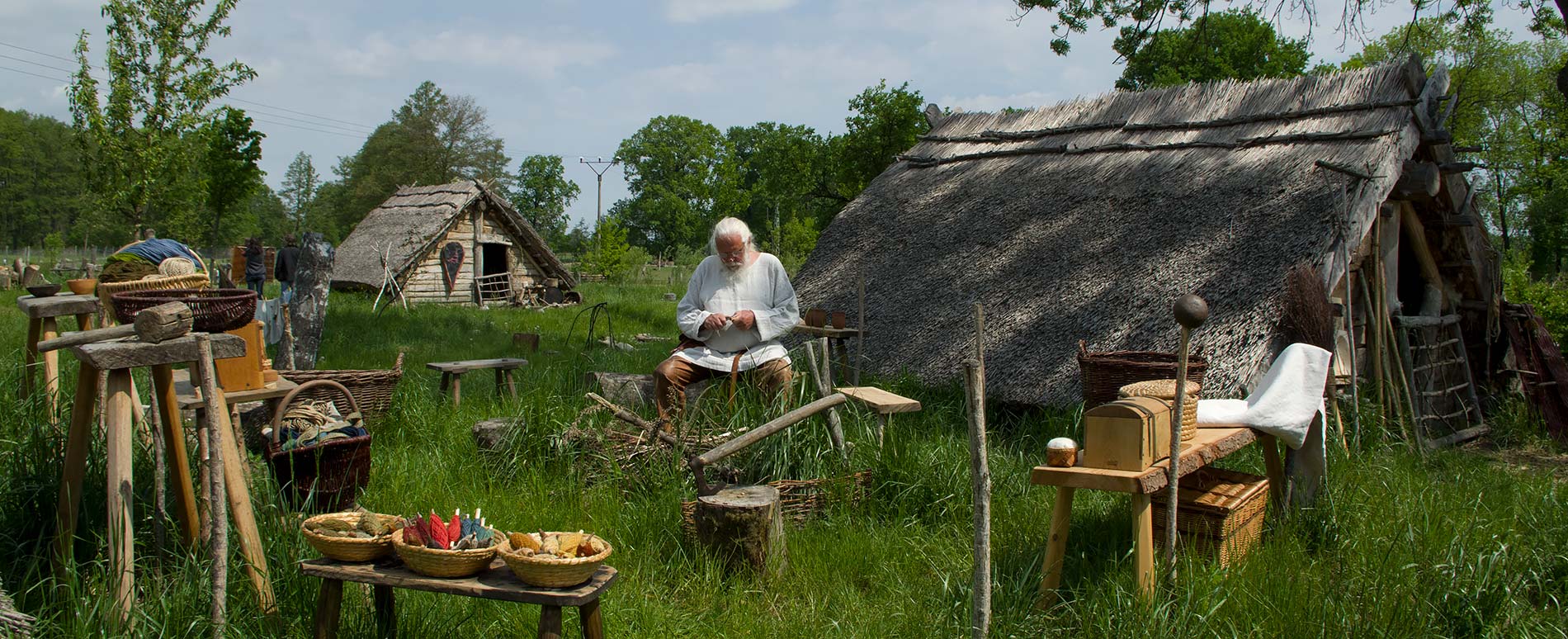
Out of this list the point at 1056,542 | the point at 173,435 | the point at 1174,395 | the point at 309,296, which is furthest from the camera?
the point at 309,296

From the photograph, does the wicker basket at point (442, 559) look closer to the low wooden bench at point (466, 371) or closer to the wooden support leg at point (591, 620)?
the wooden support leg at point (591, 620)

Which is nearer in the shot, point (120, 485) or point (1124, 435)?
point (120, 485)

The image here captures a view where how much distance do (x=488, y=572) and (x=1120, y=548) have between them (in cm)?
238

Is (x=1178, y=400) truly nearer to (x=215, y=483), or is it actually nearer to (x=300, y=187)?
(x=215, y=483)

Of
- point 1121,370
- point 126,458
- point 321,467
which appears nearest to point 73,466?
point 126,458

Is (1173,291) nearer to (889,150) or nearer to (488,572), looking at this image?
(488,572)

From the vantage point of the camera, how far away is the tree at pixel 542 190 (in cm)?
5659

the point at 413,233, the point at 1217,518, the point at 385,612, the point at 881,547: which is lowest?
the point at 881,547

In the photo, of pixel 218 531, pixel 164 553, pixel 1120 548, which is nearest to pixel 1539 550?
pixel 1120 548

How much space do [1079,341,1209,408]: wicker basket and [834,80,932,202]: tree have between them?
8.45m

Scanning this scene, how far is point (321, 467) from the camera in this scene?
402cm

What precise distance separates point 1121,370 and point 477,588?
3380 mm

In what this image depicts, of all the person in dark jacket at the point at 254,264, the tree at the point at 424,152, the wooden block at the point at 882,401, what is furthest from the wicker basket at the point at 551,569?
the tree at the point at 424,152

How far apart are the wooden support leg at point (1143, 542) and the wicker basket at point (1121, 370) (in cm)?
170
